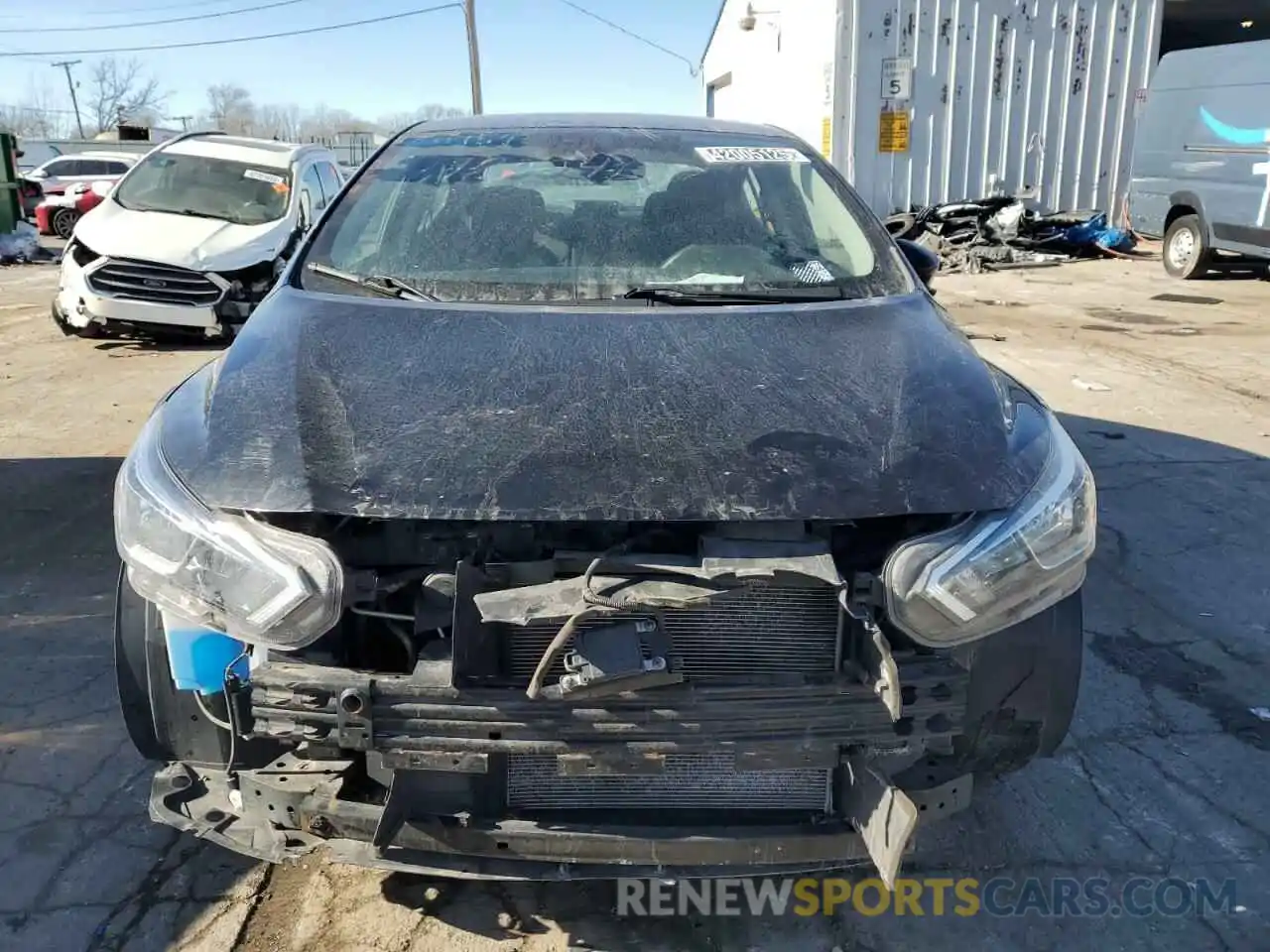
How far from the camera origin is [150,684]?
7.47ft

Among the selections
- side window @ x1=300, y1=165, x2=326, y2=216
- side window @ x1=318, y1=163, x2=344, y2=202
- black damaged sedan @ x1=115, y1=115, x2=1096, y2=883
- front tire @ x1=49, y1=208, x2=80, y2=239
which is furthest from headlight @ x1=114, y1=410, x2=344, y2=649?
front tire @ x1=49, y1=208, x2=80, y2=239

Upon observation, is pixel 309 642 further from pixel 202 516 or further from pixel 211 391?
pixel 211 391

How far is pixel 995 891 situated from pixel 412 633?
157 cm

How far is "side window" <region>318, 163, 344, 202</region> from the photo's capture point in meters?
11.0

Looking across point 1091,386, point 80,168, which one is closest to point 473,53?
point 80,168

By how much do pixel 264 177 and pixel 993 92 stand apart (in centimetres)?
1159

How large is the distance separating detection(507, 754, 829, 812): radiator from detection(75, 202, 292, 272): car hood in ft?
25.3

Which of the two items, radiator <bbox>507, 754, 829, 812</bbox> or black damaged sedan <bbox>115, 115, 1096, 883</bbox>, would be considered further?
radiator <bbox>507, 754, 829, 812</bbox>

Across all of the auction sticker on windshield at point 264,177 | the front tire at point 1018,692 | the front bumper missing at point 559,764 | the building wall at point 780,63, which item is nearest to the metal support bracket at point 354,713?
the front bumper missing at point 559,764

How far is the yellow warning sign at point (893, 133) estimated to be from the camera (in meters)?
15.8

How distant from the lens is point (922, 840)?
260 centimetres

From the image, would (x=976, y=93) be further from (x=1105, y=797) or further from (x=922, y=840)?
(x=922, y=840)

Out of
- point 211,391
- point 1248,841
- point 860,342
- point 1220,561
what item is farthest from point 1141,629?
point 211,391

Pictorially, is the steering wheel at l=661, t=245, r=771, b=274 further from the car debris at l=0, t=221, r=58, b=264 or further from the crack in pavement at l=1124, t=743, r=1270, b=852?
the car debris at l=0, t=221, r=58, b=264
